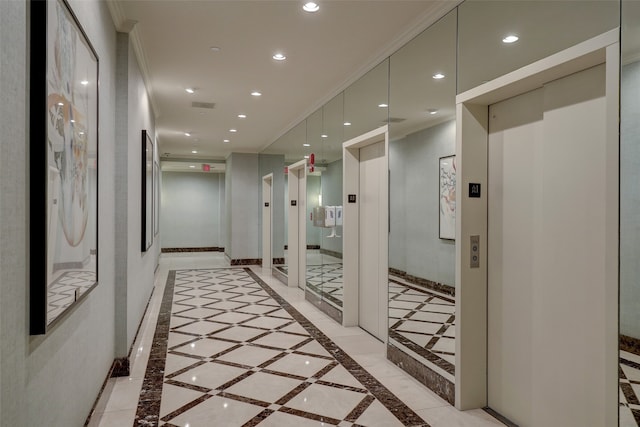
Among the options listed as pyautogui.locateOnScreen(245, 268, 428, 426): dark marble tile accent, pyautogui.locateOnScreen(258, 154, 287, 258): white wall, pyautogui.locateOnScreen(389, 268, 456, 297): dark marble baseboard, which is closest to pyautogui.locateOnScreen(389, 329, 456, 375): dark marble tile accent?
pyautogui.locateOnScreen(245, 268, 428, 426): dark marble tile accent

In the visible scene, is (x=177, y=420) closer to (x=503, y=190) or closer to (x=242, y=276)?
(x=503, y=190)

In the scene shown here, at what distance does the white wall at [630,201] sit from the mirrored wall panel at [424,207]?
54.2 inches

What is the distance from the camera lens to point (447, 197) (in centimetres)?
360

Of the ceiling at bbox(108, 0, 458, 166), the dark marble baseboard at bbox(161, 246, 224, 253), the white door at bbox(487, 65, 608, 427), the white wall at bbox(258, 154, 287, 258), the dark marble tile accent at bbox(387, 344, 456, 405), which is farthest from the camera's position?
the dark marble baseboard at bbox(161, 246, 224, 253)

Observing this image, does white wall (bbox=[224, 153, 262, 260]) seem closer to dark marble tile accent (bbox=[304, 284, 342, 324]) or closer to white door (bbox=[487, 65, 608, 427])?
dark marble tile accent (bbox=[304, 284, 342, 324])

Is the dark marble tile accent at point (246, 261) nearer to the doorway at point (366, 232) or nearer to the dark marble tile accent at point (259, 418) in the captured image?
the doorway at point (366, 232)

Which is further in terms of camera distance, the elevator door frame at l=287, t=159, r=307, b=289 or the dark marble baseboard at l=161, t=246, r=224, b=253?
the dark marble baseboard at l=161, t=246, r=224, b=253

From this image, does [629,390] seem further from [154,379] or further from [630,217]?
[154,379]

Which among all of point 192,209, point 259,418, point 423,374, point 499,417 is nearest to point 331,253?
point 423,374

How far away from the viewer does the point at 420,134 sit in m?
3.94

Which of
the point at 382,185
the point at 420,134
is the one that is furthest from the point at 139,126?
the point at 420,134

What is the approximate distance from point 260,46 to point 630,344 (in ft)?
13.6

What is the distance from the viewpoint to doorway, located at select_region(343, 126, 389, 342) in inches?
196

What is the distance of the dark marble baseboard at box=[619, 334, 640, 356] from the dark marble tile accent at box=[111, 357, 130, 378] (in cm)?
383
